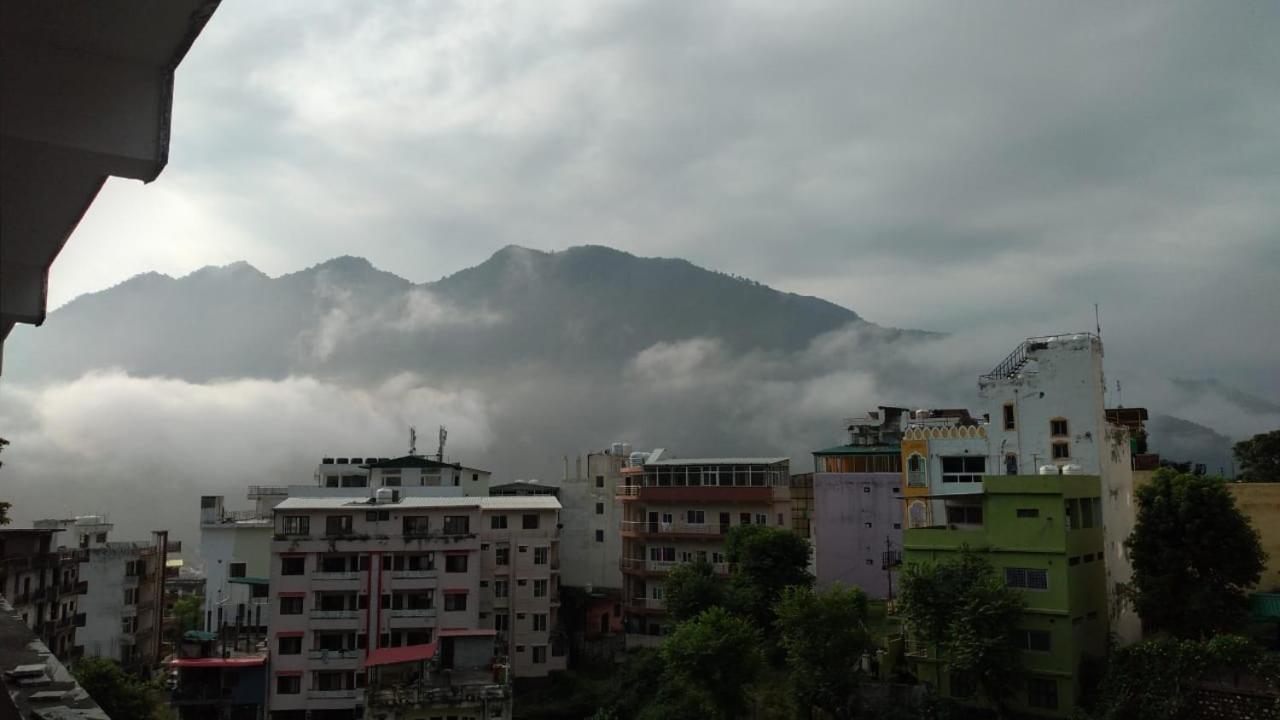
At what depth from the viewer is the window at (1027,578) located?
88.3ft

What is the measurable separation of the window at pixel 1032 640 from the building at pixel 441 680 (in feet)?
56.2

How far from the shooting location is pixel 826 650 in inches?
1127

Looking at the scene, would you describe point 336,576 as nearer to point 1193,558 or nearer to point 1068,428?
point 1068,428

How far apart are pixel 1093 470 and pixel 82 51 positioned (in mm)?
33954

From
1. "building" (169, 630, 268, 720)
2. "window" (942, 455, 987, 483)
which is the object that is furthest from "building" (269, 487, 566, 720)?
"window" (942, 455, 987, 483)

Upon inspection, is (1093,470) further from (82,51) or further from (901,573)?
(82,51)

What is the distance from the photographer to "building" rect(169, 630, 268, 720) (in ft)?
115

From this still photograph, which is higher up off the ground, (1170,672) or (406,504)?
(406,504)

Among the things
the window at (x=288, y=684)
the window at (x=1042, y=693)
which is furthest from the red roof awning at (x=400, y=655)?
the window at (x=1042, y=693)

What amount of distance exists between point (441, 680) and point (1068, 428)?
79.7ft

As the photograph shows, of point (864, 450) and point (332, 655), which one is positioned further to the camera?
point (864, 450)

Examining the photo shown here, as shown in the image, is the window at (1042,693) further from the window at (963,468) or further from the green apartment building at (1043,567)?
the window at (963,468)

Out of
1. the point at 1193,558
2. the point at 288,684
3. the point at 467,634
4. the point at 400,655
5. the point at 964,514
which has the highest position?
the point at 964,514

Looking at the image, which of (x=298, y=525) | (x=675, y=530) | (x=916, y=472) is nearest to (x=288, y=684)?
(x=298, y=525)
